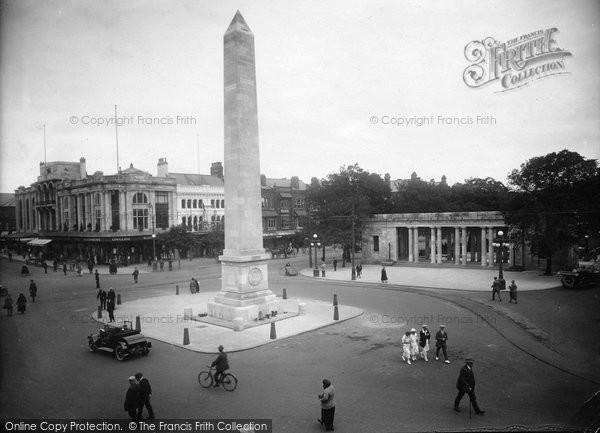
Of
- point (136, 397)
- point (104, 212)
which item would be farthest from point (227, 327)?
point (104, 212)

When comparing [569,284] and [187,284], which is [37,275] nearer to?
[187,284]

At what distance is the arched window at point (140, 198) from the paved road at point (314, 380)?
121 feet

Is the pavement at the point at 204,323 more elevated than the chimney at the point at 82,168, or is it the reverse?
the chimney at the point at 82,168

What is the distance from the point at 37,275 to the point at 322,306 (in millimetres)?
34227

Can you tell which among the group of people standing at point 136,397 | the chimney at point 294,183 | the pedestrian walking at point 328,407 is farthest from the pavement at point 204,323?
the chimney at point 294,183

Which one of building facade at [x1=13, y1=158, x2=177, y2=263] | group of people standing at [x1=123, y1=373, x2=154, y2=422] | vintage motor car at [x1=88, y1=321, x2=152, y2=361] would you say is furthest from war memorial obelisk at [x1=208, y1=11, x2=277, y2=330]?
building facade at [x1=13, y1=158, x2=177, y2=263]

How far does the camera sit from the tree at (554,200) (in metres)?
34.2

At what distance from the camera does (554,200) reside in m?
35.5

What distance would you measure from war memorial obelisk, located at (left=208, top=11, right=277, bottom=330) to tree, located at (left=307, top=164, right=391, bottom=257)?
26.1m

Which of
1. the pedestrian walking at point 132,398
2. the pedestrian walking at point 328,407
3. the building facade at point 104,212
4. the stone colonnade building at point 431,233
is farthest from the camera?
the building facade at point 104,212

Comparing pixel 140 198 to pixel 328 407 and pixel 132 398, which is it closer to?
pixel 132 398

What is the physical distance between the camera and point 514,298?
25953 millimetres

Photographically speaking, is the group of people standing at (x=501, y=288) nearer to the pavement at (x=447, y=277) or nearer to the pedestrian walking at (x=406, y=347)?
the pavement at (x=447, y=277)

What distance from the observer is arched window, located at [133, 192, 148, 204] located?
57.8m
